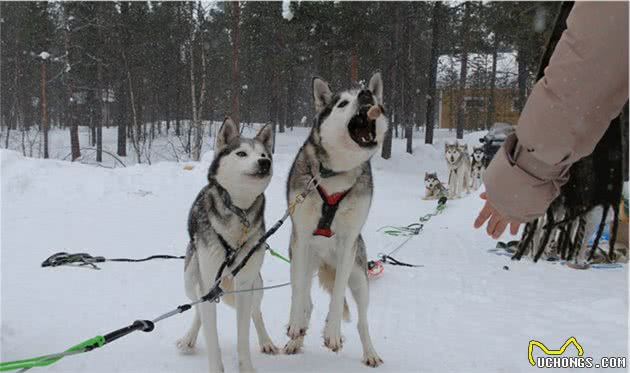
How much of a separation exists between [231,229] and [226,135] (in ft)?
2.07

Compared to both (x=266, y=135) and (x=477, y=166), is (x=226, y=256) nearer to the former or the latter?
(x=266, y=135)

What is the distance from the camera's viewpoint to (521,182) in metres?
1.35

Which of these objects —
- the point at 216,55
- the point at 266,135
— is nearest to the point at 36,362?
the point at 266,135

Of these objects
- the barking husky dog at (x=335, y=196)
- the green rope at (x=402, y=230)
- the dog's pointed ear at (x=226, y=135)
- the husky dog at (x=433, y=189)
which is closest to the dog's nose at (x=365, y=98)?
the barking husky dog at (x=335, y=196)

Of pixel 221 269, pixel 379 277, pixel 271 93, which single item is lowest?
pixel 379 277

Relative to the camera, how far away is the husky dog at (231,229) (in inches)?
107

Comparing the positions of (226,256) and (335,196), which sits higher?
(335,196)

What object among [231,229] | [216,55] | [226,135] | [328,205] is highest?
[216,55]

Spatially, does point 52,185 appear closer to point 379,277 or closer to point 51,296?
point 51,296

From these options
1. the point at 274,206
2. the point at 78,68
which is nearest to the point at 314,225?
the point at 274,206

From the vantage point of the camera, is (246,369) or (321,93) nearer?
(246,369)

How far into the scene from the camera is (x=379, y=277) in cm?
516

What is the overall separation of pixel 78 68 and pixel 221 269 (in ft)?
76.7

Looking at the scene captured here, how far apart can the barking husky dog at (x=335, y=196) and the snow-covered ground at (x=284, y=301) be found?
0.34m
